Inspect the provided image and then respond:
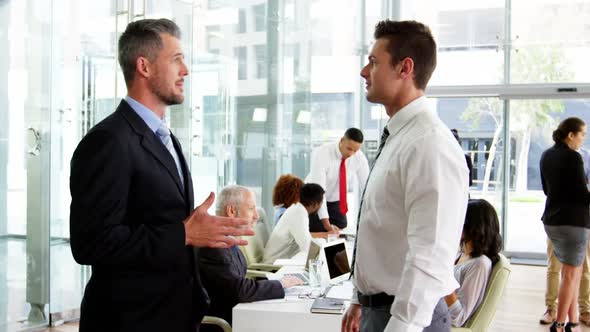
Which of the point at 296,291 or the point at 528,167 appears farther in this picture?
the point at 528,167

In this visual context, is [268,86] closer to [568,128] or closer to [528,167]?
[568,128]

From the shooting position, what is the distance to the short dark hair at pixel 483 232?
3174 mm

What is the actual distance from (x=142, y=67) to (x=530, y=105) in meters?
9.13

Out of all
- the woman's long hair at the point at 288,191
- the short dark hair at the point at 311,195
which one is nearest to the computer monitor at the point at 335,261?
the short dark hair at the point at 311,195

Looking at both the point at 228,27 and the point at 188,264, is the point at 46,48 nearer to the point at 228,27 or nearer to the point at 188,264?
the point at 228,27

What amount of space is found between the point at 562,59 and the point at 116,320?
9588mm

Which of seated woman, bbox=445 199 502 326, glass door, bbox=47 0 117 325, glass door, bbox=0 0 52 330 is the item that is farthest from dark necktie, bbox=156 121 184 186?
glass door, bbox=47 0 117 325

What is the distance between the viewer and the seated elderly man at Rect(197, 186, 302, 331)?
10.7 ft

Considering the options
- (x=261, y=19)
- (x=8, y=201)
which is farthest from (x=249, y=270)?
(x=261, y=19)

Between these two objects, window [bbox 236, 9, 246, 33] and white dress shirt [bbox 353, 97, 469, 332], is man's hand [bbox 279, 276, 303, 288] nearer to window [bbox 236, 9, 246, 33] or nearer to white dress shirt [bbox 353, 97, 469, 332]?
white dress shirt [bbox 353, 97, 469, 332]

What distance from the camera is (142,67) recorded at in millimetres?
1881

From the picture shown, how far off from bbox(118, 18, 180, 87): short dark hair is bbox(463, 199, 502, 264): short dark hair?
1.97m

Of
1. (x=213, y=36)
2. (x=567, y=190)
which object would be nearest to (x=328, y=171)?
(x=213, y=36)

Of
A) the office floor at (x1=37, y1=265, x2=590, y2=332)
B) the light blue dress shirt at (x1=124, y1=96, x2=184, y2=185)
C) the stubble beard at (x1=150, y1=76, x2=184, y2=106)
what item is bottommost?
the office floor at (x1=37, y1=265, x2=590, y2=332)
